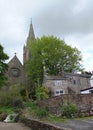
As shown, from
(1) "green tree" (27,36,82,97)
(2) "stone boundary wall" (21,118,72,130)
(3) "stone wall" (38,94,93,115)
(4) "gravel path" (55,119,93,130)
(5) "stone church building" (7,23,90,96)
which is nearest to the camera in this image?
(2) "stone boundary wall" (21,118,72,130)

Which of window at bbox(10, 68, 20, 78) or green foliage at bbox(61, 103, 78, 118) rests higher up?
window at bbox(10, 68, 20, 78)

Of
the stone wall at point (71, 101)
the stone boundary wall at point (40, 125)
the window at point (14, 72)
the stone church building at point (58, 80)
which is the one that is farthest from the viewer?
the window at point (14, 72)

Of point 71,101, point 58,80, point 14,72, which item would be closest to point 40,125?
point 71,101

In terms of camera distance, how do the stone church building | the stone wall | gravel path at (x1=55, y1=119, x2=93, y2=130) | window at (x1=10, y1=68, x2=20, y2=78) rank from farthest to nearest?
window at (x1=10, y1=68, x2=20, y2=78)
the stone church building
the stone wall
gravel path at (x1=55, y1=119, x2=93, y2=130)

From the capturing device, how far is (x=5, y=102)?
47.0 m

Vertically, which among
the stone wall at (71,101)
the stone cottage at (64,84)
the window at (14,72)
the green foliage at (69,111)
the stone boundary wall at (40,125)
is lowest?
the stone boundary wall at (40,125)

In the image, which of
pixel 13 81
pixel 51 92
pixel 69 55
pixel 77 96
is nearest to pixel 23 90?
pixel 51 92

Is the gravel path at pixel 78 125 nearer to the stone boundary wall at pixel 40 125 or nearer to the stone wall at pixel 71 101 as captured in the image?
the stone boundary wall at pixel 40 125

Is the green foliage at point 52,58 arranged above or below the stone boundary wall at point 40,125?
above

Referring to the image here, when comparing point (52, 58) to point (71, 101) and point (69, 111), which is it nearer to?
point (71, 101)

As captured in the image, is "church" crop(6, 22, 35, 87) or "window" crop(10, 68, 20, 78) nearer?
"church" crop(6, 22, 35, 87)

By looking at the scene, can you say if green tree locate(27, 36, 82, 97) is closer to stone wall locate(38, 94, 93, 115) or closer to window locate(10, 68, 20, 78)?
window locate(10, 68, 20, 78)

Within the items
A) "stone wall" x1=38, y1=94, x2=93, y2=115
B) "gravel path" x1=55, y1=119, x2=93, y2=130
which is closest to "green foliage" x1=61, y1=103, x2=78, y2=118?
"stone wall" x1=38, y1=94, x2=93, y2=115

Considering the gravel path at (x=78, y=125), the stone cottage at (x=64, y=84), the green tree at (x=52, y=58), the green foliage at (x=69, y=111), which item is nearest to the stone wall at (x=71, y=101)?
the green foliage at (x=69, y=111)
